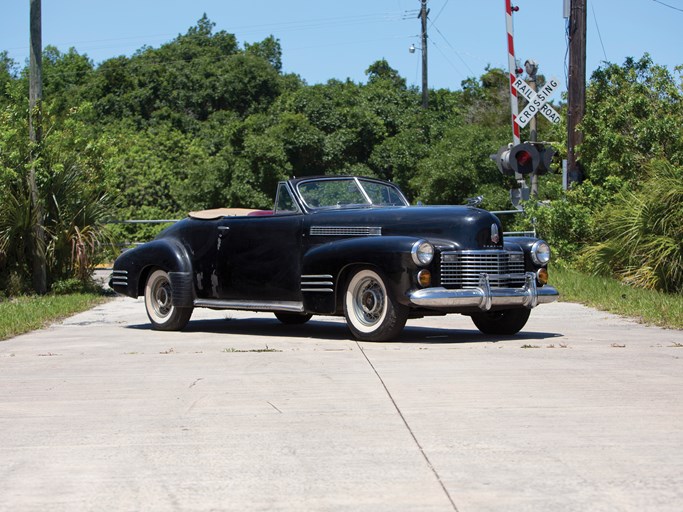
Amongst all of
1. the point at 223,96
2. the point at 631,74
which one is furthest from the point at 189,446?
the point at 223,96

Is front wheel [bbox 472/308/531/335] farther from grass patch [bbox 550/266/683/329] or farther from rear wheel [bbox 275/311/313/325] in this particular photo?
rear wheel [bbox 275/311/313/325]

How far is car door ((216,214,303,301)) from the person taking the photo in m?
11.5

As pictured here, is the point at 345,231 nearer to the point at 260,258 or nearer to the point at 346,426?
the point at 260,258

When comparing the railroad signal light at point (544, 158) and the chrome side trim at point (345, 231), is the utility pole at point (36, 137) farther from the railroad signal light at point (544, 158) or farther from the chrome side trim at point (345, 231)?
the railroad signal light at point (544, 158)

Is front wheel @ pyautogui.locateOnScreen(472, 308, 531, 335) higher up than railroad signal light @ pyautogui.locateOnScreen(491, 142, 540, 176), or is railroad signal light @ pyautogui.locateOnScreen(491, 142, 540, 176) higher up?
railroad signal light @ pyautogui.locateOnScreen(491, 142, 540, 176)

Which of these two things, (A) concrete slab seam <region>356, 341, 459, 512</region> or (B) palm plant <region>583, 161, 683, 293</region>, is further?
(B) palm plant <region>583, 161, 683, 293</region>

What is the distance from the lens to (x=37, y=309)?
1487cm

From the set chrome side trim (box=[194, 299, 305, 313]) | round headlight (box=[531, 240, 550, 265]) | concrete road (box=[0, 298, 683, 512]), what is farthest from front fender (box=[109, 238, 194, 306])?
round headlight (box=[531, 240, 550, 265])

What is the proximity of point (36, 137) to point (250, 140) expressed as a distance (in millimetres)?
24971

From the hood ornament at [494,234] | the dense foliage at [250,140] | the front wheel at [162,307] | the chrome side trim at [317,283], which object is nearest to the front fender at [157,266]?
the front wheel at [162,307]

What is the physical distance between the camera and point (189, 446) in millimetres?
5703

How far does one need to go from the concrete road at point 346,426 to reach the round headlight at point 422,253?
78 centimetres

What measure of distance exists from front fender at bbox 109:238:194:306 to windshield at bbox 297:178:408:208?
5.60ft

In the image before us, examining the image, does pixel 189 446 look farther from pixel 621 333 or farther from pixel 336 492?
pixel 621 333
